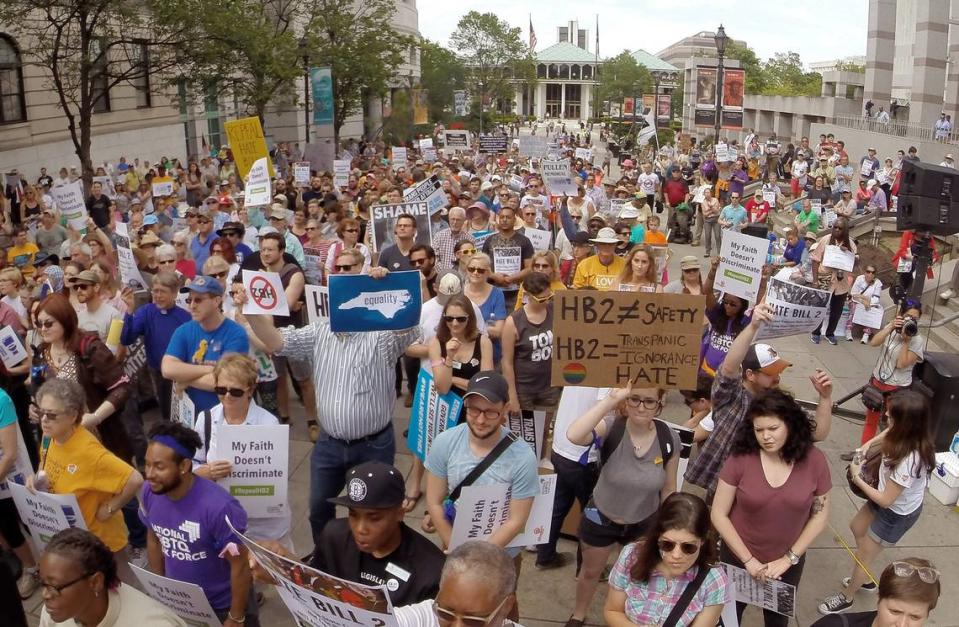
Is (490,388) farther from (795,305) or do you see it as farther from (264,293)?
(795,305)

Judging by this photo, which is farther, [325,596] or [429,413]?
[429,413]

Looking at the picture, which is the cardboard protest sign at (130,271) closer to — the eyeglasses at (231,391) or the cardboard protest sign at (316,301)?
the cardboard protest sign at (316,301)

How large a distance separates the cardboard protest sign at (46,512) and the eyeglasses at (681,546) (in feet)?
9.21

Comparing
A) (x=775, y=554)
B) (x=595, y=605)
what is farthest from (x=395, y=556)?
(x=595, y=605)

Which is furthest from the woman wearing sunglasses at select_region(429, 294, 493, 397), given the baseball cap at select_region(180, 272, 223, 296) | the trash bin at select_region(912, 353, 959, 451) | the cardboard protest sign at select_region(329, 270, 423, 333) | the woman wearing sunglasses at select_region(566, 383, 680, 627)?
the trash bin at select_region(912, 353, 959, 451)

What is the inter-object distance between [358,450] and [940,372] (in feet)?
18.5

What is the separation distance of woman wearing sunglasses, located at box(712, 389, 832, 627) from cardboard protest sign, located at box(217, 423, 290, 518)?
227 cm

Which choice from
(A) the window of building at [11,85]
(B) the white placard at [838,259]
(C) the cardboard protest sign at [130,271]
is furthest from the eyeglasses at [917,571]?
(A) the window of building at [11,85]

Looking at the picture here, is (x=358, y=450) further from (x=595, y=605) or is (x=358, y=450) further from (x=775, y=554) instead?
(x=775, y=554)

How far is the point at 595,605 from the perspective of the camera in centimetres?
521

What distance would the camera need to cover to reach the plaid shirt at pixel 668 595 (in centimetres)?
343

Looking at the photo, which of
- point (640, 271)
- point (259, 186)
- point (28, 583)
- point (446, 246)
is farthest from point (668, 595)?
point (259, 186)

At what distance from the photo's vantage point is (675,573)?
341cm

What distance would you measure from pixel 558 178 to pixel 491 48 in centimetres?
6770
